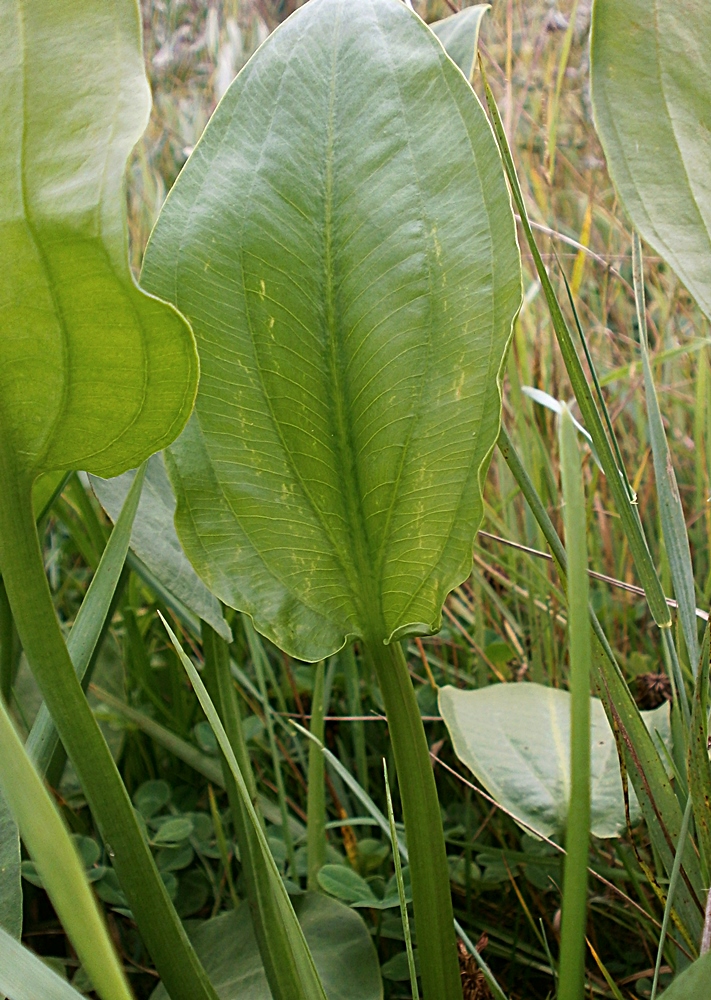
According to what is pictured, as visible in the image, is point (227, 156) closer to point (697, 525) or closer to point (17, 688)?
point (17, 688)

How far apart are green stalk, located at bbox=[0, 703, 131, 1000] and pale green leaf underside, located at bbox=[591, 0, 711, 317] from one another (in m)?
0.32

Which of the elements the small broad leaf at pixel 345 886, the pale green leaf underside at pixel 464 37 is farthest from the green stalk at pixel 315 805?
the pale green leaf underside at pixel 464 37

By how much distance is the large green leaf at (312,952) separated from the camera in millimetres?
464

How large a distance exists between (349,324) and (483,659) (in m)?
0.43

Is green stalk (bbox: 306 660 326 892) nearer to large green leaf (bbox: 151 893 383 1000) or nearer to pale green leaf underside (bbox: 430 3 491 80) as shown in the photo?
large green leaf (bbox: 151 893 383 1000)

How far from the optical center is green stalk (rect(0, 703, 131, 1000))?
0.24 m

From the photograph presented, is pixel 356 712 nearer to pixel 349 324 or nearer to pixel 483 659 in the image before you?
pixel 483 659

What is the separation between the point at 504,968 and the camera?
58 centimetres

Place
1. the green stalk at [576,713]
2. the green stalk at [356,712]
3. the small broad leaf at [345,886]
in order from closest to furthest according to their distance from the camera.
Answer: the green stalk at [576,713], the small broad leaf at [345,886], the green stalk at [356,712]

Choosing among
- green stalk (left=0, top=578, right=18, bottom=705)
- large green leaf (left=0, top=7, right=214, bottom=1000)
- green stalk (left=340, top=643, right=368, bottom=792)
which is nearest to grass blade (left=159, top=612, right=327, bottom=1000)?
large green leaf (left=0, top=7, right=214, bottom=1000)

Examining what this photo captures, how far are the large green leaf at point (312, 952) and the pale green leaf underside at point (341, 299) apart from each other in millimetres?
186

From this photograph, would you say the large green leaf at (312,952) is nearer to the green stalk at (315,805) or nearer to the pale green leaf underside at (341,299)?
the green stalk at (315,805)

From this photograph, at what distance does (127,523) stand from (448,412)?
0.17 meters

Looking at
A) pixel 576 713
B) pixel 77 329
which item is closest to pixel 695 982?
pixel 576 713
